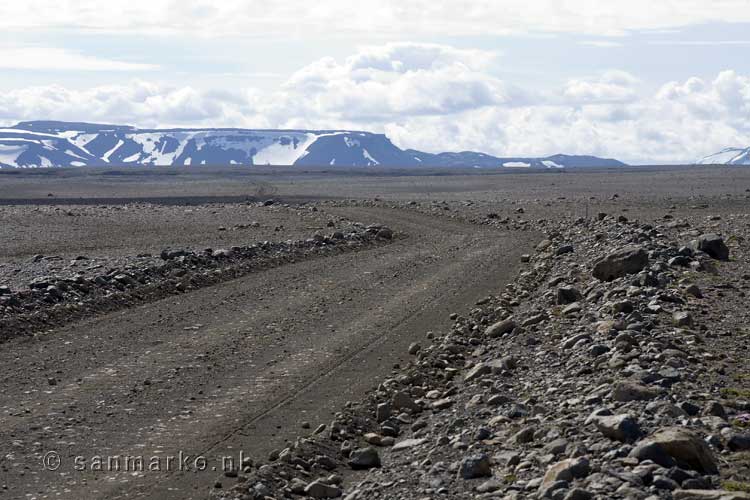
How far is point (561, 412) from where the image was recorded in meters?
9.07

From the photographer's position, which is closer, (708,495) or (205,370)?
(708,495)

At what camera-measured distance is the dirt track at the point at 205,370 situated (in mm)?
9516

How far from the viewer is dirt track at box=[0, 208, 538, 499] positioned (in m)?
9.52

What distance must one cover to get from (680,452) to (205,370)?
23.1 ft

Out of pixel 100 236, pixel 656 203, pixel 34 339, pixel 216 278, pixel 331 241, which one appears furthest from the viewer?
pixel 656 203

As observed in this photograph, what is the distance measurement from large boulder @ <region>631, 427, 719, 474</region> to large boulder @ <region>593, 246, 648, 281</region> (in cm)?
1006

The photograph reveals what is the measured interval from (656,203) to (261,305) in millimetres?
30080

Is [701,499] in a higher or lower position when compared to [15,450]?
higher

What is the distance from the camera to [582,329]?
42.1ft

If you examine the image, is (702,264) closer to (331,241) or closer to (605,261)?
(605,261)

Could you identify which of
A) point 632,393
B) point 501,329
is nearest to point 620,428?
point 632,393

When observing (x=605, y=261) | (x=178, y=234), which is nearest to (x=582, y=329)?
(x=605, y=261)

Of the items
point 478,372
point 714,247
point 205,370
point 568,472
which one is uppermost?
point 714,247

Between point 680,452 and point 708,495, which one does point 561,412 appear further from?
point 708,495
